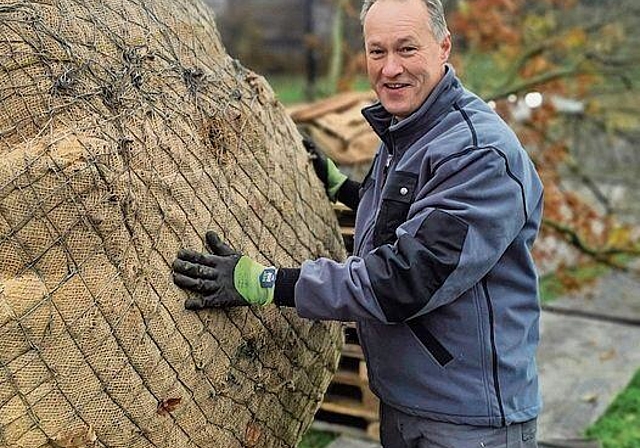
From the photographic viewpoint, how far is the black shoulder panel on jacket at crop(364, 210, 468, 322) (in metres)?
2.29

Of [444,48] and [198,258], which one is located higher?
[444,48]

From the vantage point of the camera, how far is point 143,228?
224 centimetres

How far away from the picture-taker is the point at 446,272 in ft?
7.59

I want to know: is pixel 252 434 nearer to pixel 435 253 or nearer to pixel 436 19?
pixel 435 253

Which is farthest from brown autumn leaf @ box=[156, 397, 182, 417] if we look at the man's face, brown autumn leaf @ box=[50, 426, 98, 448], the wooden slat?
the wooden slat

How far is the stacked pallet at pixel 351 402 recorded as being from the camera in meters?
4.49

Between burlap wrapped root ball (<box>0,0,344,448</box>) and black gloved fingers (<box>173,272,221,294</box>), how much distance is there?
0.08 ft

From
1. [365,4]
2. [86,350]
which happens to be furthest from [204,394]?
[365,4]

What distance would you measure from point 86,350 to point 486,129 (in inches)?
46.5

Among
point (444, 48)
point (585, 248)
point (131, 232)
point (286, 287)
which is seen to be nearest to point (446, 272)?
point (286, 287)

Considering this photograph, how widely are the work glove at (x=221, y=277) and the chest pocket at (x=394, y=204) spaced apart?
1.07 feet

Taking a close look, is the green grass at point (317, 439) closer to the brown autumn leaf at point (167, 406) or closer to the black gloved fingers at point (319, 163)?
the black gloved fingers at point (319, 163)

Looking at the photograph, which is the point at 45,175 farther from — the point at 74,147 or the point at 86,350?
the point at 86,350

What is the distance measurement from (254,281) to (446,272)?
505 millimetres
